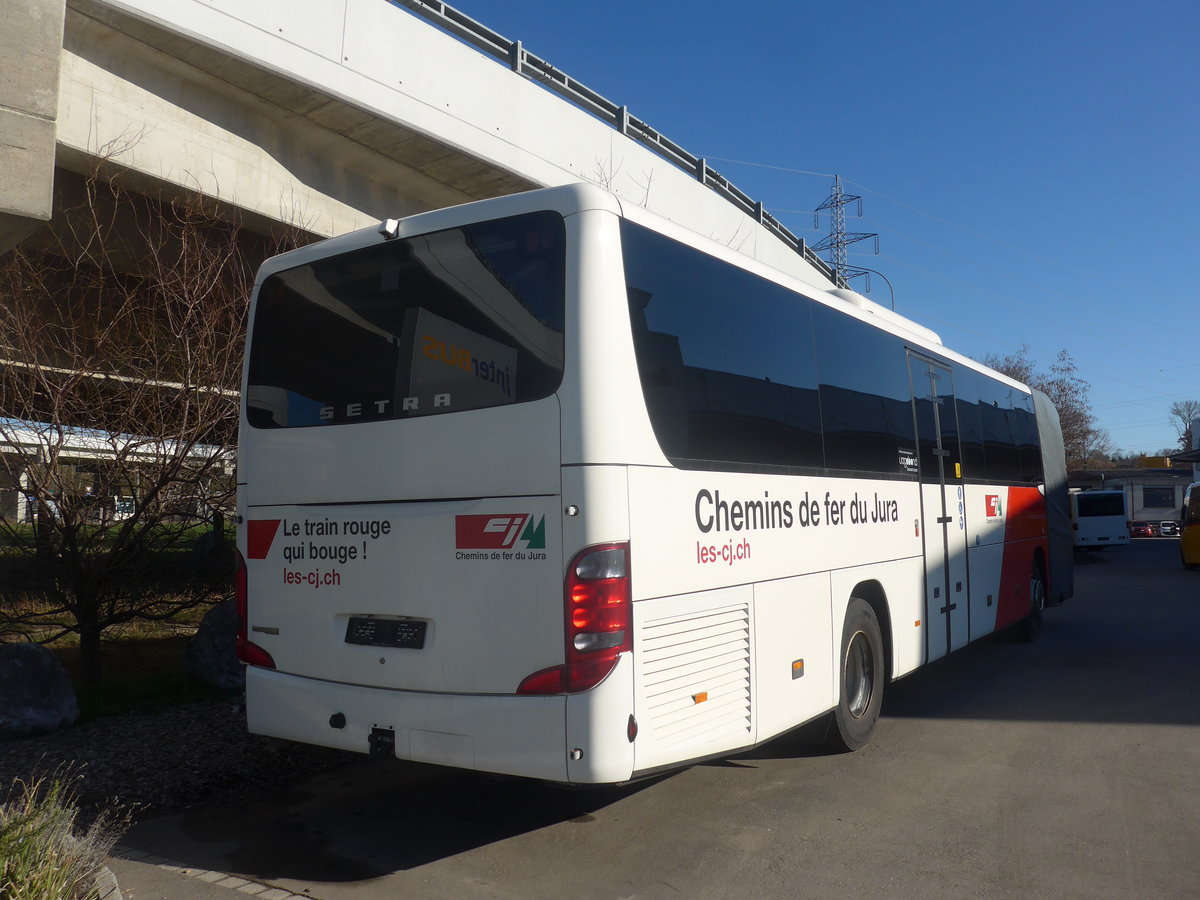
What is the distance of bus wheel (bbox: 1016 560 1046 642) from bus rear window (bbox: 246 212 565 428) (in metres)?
9.38

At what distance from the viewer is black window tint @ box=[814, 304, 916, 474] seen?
6789 millimetres

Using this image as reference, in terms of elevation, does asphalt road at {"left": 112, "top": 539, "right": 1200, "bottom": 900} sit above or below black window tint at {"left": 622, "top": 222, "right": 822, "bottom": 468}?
below

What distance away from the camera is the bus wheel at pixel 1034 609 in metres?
11.9

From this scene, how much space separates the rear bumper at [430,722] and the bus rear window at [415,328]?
147 cm

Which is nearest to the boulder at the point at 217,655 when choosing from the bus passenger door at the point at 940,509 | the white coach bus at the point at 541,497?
the white coach bus at the point at 541,497

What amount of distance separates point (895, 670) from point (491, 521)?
4.22 meters

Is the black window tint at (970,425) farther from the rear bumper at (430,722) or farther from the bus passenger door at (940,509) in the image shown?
the rear bumper at (430,722)

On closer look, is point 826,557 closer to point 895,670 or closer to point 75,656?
point 895,670

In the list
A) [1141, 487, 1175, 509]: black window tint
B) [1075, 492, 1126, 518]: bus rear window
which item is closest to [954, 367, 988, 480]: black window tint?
[1075, 492, 1126, 518]: bus rear window

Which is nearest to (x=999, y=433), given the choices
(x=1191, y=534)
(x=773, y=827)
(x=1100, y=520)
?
(x=773, y=827)

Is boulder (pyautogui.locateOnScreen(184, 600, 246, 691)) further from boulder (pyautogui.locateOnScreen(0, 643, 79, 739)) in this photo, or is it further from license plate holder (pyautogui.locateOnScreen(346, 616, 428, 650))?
license plate holder (pyautogui.locateOnScreen(346, 616, 428, 650))

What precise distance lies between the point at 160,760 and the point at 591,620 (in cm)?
390

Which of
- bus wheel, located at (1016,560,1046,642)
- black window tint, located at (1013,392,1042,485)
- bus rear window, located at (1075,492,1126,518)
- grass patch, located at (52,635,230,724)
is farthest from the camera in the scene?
bus rear window, located at (1075,492,1126,518)

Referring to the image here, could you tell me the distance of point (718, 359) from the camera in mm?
5453
